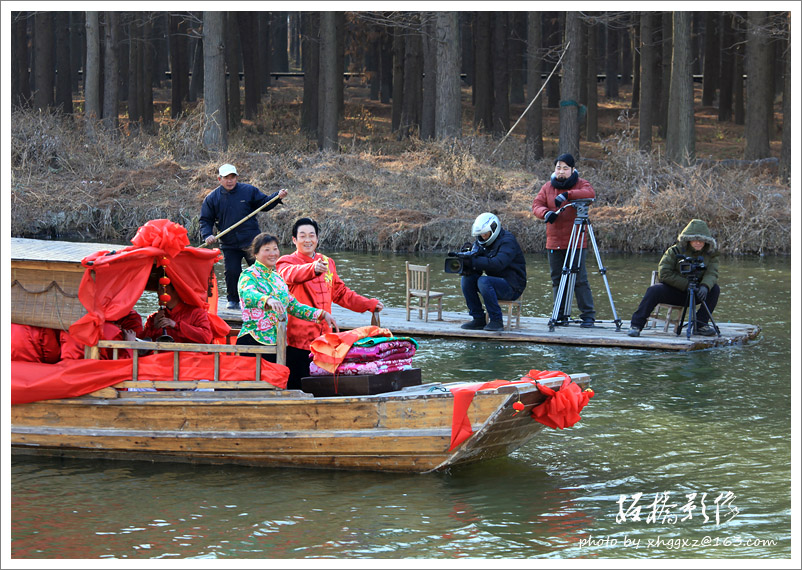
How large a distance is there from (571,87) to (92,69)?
13.4 m

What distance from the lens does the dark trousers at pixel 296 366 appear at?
8891 millimetres

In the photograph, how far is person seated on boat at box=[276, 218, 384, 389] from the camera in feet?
29.3

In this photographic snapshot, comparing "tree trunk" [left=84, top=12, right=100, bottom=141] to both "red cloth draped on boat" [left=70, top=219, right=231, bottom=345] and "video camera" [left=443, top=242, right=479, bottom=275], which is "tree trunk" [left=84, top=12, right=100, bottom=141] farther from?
"red cloth draped on boat" [left=70, top=219, right=231, bottom=345]

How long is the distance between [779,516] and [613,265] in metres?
14.1

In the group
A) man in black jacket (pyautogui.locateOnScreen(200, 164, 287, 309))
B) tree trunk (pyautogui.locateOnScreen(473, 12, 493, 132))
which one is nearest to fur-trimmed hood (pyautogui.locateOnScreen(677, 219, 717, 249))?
man in black jacket (pyautogui.locateOnScreen(200, 164, 287, 309))

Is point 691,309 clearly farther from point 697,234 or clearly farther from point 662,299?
point 697,234

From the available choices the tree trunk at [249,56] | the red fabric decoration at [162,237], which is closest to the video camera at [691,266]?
the red fabric decoration at [162,237]

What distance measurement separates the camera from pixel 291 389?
28.2 ft

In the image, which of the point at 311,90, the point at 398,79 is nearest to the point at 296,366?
the point at 311,90

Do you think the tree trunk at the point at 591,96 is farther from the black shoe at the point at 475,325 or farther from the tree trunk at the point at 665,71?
the black shoe at the point at 475,325

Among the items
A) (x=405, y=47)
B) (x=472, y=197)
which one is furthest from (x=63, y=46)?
(x=472, y=197)

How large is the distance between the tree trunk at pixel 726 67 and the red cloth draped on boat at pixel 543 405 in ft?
104

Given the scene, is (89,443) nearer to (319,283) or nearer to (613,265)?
(319,283)

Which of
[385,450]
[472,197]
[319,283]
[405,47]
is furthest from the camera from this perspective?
[405,47]
